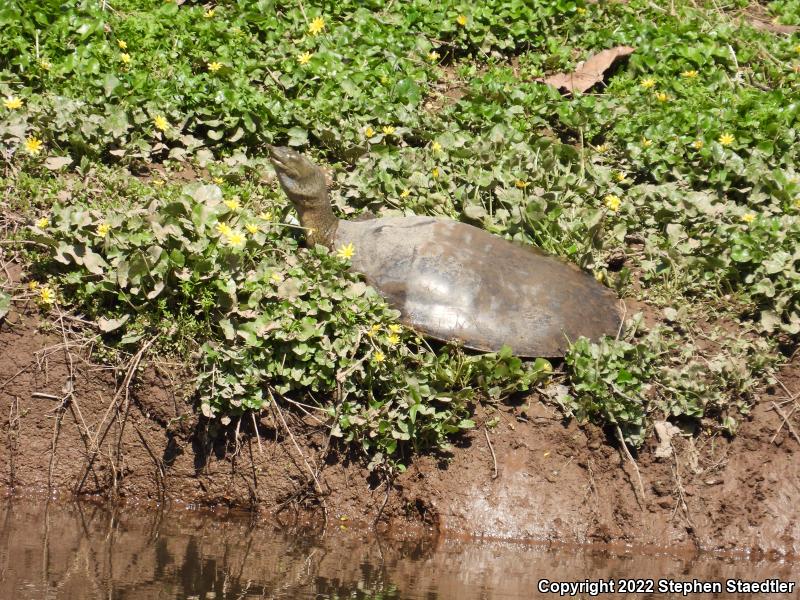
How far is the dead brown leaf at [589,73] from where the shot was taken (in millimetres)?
7414

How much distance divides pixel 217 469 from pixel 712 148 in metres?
3.44

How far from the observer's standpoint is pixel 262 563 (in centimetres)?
483

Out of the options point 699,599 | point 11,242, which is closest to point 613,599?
point 699,599

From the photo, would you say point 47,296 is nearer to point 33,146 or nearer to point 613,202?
point 33,146

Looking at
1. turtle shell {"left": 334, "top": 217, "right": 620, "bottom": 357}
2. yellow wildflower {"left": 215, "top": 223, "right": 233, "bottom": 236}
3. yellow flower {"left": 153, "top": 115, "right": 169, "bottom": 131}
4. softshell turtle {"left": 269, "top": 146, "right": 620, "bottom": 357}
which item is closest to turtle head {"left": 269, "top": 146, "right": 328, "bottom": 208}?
softshell turtle {"left": 269, "top": 146, "right": 620, "bottom": 357}

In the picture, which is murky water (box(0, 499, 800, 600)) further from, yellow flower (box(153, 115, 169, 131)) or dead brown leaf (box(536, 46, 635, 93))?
dead brown leaf (box(536, 46, 635, 93))

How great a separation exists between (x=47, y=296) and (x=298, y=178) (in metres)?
1.44

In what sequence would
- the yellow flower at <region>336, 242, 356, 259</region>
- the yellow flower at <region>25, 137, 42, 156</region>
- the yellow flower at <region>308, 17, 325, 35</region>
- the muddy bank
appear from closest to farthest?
1. the muddy bank
2. the yellow flower at <region>336, 242, 356, 259</region>
3. the yellow flower at <region>25, 137, 42, 156</region>
4. the yellow flower at <region>308, 17, 325, 35</region>

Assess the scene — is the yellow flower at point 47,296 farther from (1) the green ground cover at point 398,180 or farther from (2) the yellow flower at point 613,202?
(2) the yellow flower at point 613,202

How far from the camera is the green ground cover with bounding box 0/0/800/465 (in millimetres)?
5387

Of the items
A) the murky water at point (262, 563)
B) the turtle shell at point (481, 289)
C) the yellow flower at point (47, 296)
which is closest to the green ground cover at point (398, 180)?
the yellow flower at point (47, 296)

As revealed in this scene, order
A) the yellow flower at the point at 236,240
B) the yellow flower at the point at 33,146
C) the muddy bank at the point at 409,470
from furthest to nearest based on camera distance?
the yellow flower at the point at 33,146
the yellow flower at the point at 236,240
the muddy bank at the point at 409,470

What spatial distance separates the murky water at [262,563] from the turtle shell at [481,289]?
1.07 meters

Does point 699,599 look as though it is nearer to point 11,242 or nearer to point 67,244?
→ point 67,244
